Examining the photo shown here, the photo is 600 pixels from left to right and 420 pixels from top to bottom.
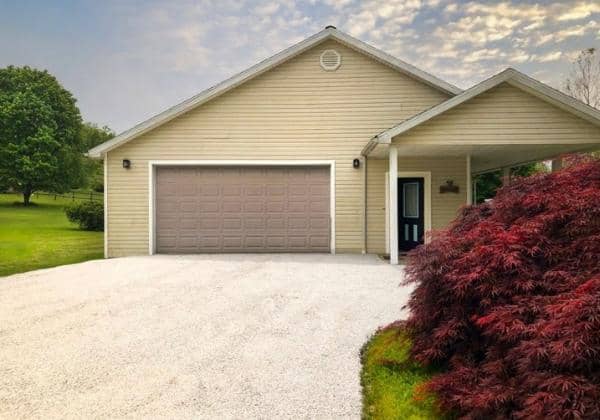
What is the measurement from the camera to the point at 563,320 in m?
2.01

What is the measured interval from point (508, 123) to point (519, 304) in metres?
6.79

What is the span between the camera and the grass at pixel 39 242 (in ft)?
33.3

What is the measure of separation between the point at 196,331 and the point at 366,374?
6.97 ft

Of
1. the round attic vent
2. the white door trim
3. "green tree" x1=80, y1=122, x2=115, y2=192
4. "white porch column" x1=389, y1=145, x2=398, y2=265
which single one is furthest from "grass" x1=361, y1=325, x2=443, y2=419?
"green tree" x1=80, y1=122, x2=115, y2=192

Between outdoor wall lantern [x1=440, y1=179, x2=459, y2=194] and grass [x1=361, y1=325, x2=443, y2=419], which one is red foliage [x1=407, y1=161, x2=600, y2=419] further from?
outdoor wall lantern [x1=440, y1=179, x2=459, y2=194]

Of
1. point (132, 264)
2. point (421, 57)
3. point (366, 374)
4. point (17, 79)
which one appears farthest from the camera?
point (17, 79)

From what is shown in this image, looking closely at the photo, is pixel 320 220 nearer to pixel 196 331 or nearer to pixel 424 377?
pixel 196 331

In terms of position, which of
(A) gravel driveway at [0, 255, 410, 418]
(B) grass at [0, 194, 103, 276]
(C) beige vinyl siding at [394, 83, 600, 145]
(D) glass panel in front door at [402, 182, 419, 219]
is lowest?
(A) gravel driveway at [0, 255, 410, 418]

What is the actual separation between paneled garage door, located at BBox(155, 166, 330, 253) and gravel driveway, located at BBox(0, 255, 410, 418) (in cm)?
282

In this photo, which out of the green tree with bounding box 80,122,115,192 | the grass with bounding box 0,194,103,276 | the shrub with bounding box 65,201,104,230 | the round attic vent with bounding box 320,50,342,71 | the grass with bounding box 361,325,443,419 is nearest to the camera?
the grass with bounding box 361,325,443,419

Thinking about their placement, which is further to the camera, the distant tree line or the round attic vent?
the distant tree line

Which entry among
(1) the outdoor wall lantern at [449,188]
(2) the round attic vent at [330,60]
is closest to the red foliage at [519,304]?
(1) the outdoor wall lantern at [449,188]

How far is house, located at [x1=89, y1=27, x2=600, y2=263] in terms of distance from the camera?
1084 cm

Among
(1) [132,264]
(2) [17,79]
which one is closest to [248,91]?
(1) [132,264]
